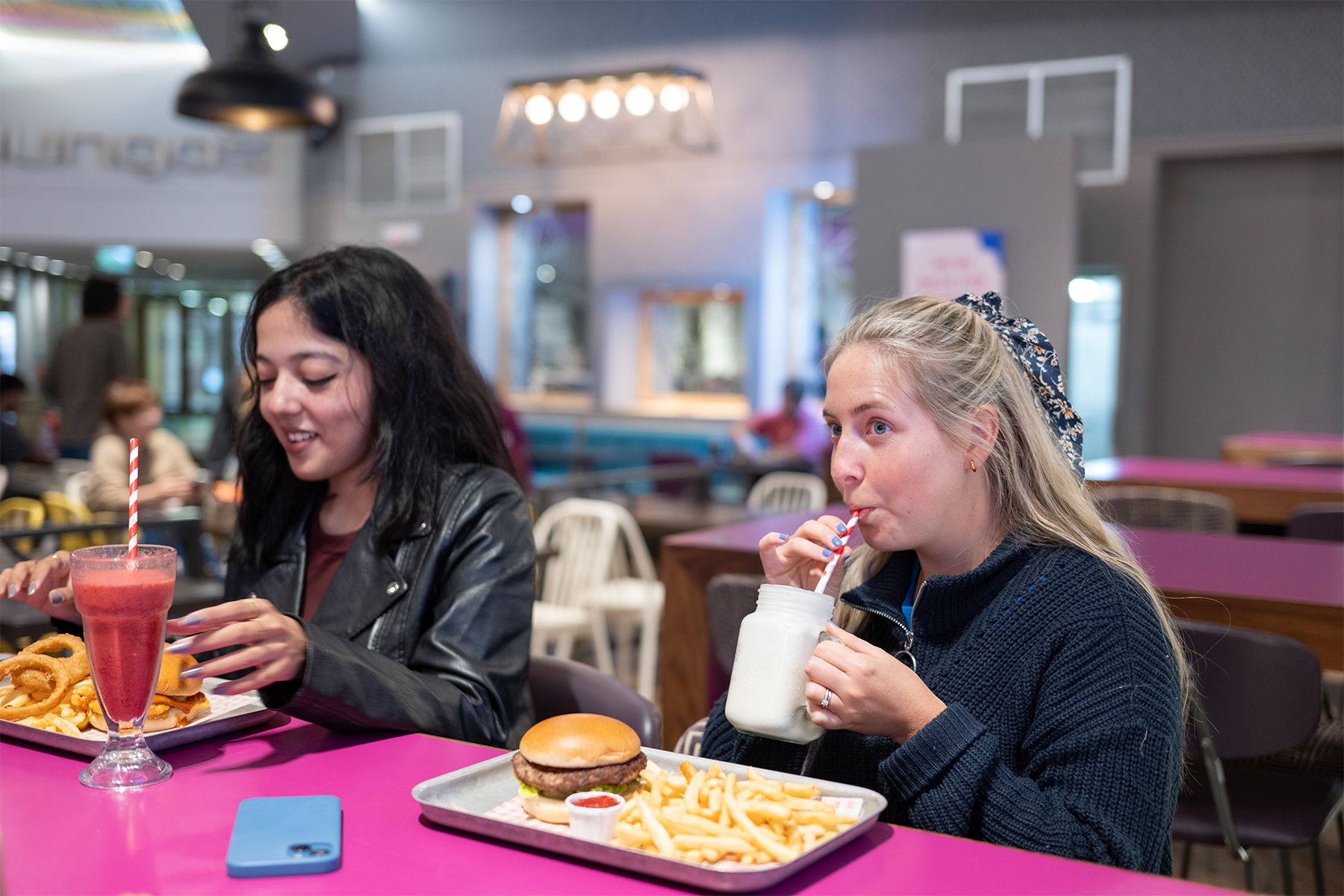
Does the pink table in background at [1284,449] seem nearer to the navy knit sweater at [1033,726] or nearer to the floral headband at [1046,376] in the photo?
the floral headband at [1046,376]

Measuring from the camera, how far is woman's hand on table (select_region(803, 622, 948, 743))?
111 centimetres

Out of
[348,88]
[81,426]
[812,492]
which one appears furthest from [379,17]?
[812,492]

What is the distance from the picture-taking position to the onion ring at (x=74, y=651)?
1347mm

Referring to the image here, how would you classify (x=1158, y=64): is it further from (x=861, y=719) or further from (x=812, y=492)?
(x=861, y=719)

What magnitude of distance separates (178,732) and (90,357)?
6.28 meters

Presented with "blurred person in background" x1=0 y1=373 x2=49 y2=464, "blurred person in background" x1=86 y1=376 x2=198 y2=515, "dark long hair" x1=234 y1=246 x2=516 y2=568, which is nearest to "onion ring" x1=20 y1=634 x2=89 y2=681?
"dark long hair" x1=234 y1=246 x2=516 y2=568

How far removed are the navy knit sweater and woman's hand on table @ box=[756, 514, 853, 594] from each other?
8 centimetres

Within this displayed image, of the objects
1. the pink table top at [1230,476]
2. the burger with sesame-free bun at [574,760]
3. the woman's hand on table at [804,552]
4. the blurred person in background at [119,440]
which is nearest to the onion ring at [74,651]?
the burger with sesame-free bun at [574,760]

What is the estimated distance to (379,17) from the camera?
1150 cm

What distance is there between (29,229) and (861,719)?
42.1 ft

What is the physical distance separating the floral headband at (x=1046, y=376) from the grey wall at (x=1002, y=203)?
5.44 meters

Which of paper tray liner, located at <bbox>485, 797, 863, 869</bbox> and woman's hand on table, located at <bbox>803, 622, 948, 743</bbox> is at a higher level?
woman's hand on table, located at <bbox>803, 622, 948, 743</bbox>

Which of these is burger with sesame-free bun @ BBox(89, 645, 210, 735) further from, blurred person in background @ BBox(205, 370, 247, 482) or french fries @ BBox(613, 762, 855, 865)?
blurred person in background @ BBox(205, 370, 247, 482)

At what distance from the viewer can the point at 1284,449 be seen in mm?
6207
